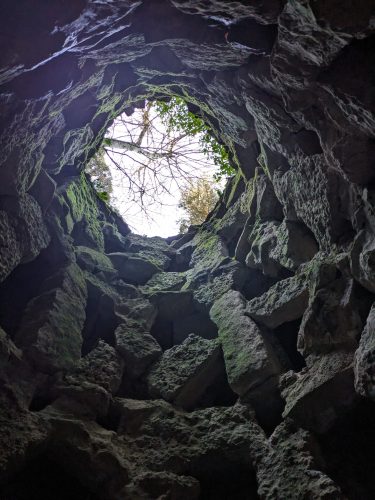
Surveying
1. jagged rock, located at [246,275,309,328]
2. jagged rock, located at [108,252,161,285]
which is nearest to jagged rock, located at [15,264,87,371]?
jagged rock, located at [108,252,161,285]

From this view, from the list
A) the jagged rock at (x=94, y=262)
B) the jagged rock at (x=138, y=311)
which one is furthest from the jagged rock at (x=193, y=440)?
the jagged rock at (x=94, y=262)

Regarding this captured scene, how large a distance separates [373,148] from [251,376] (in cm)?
246

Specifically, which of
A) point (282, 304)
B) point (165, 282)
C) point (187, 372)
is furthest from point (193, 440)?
point (165, 282)

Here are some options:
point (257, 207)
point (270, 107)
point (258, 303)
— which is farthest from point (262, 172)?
point (258, 303)

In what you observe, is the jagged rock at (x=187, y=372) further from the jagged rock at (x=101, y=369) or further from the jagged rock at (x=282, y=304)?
the jagged rock at (x=282, y=304)

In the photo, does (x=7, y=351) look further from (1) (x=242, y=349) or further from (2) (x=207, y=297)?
(2) (x=207, y=297)

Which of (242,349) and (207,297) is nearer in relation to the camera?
(242,349)

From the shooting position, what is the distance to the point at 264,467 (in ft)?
10.0

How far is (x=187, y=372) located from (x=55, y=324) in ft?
5.42

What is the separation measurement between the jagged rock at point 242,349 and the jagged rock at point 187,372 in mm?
205

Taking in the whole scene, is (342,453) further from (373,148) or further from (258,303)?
(373,148)

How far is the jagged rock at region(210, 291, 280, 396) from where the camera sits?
12.3ft

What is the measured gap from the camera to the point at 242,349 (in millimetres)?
4156

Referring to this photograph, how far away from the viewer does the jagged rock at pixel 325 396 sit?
3.11m
